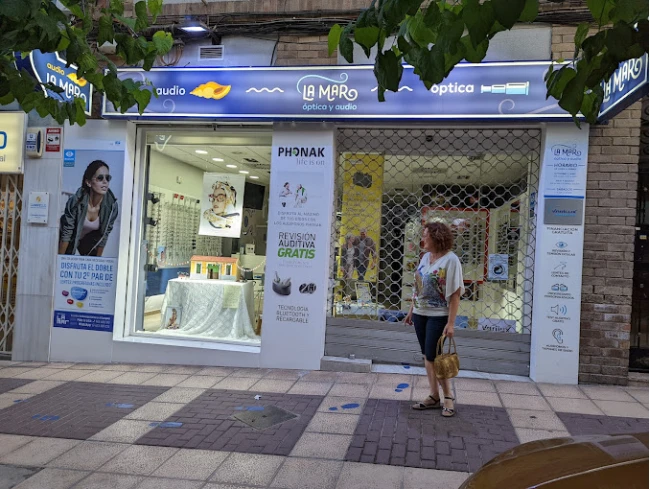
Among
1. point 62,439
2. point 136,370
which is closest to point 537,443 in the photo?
point 62,439

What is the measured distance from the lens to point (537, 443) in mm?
2475

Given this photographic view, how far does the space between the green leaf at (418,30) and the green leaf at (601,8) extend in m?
0.75

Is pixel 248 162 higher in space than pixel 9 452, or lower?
higher

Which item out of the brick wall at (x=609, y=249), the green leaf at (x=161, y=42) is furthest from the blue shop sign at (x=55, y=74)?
the brick wall at (x=609, y=249)

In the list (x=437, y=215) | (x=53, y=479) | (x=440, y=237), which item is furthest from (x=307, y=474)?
(x=437, y=215)

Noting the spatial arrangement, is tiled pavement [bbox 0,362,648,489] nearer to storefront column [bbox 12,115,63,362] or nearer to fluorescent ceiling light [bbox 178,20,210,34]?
storefront column [bbox 12,115,63,362]

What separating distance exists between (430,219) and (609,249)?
2170 mm

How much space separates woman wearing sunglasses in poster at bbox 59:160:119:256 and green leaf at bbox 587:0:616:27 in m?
6.36

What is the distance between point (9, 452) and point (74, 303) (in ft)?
10.8

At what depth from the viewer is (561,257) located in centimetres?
627

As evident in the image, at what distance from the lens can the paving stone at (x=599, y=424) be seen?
4770 mm

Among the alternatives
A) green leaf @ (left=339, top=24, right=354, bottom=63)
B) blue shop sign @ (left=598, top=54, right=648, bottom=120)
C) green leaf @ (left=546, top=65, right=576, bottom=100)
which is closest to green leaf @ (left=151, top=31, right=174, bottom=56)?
green leaf @ (left=339, top=24, right=354, bottom=63)

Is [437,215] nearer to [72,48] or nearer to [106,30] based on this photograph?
[106,30]

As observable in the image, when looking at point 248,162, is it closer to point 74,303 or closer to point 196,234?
point 196,234
